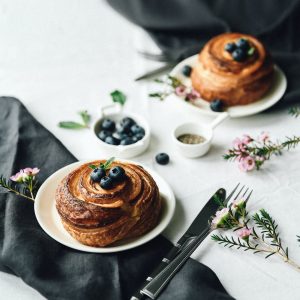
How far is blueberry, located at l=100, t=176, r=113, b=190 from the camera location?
1.70 m

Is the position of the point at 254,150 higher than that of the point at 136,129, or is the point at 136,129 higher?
the point at 254,150

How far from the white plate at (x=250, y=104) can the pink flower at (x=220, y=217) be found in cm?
60

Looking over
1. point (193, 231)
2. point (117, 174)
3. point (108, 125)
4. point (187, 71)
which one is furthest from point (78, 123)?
point (193, 231)

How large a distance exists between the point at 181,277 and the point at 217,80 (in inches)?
38.1

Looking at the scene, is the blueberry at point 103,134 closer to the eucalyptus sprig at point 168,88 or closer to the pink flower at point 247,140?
the eucalyptus sprig at point 168,88

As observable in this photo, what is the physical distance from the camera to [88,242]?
1.70 m

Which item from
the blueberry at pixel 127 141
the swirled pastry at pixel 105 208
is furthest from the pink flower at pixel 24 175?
the blueberry at pixel 127 141

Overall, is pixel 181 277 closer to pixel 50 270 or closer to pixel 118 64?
pixel 50 270

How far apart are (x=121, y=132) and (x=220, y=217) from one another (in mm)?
609

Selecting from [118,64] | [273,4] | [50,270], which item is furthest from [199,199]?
[273,4]

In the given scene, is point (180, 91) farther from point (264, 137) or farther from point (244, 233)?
point (244, 233)

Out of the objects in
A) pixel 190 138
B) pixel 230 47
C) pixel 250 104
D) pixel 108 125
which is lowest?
pixel 108 125

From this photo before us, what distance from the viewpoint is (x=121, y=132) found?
2.20 meters

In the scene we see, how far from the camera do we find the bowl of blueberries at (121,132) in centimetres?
211
